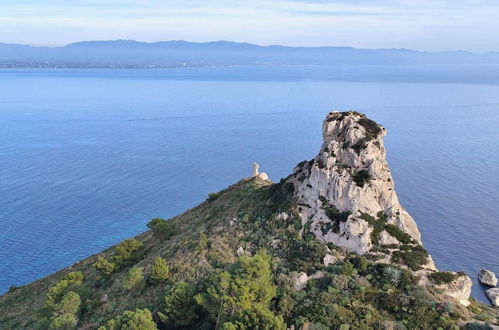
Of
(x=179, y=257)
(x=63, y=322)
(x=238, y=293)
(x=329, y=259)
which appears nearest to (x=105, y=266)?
(x=179, y=257)

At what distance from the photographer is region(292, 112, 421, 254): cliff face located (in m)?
44.8

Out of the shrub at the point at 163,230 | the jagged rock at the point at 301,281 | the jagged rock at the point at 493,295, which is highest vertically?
the jagged rock at the point at 301,281

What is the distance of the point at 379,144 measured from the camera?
1875 inches

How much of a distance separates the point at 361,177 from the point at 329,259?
984 cm

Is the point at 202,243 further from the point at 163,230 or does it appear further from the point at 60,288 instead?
the point at 60,288

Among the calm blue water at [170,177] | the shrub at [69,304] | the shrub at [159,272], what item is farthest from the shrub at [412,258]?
the calm blue water at [170,177]

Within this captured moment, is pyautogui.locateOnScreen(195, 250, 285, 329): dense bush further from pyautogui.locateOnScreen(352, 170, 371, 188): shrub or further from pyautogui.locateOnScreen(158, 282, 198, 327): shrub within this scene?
pyautogui.locateOnScreen(352, 170, 371, 188): shrub

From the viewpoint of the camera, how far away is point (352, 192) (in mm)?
45781

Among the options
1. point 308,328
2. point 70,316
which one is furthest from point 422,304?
point 70,316

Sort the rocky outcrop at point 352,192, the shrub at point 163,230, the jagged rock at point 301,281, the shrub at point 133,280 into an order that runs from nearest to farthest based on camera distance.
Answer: the jagged rock at point 301,281, the rocky outcrop at point 352,192, the shrub at point 133,280, the shrub at point 163,230

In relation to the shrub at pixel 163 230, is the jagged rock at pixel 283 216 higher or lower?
higher

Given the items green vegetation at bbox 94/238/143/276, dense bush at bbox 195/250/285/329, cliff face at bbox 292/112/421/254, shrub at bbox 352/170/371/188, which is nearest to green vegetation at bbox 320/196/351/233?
cliff face at bbox 292/112/421/254

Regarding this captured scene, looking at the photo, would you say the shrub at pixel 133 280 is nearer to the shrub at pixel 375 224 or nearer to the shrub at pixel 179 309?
the shrub at pixel 179 309

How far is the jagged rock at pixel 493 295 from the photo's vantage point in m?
69.7
